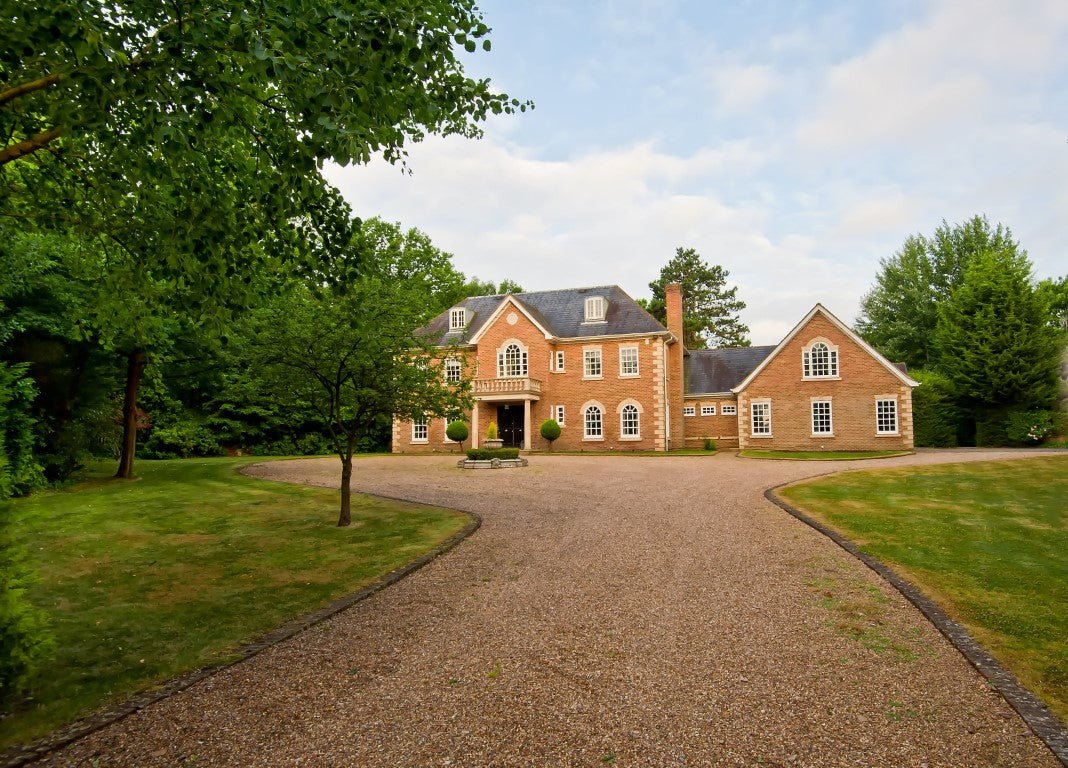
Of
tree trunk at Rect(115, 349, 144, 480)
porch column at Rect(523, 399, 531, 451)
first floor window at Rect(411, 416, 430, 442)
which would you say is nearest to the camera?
tree trunk at Rect(115, 349, 144, 480)

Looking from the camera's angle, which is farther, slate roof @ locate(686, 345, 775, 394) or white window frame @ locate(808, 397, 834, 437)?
slate roof @ locate(686, 345, 775, 394)

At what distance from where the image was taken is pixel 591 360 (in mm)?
35438

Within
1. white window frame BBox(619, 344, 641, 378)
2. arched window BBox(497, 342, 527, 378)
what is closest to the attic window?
white window frame BBox(619, 344, 641, 378)

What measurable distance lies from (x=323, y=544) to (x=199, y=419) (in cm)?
2805

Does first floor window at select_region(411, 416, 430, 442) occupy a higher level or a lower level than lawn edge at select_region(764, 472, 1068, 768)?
higher

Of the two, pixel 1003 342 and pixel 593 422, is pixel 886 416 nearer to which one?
pixel 1003 342

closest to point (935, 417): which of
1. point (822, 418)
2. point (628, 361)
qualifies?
point (822, 418)

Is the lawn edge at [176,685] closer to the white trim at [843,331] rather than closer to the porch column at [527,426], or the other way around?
the porch column at [527,426]

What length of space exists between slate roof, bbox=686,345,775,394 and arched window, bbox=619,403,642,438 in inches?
192

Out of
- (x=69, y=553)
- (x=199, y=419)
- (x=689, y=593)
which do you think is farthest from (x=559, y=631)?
(x=199, y=419)

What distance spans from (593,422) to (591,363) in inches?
136

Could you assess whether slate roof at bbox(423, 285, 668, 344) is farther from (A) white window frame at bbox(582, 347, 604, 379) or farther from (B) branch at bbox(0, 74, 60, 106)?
(B) branch at bbox(0, 74, 60, 106)

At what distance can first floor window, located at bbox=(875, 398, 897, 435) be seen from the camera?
30312mm

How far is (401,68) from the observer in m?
5.83
